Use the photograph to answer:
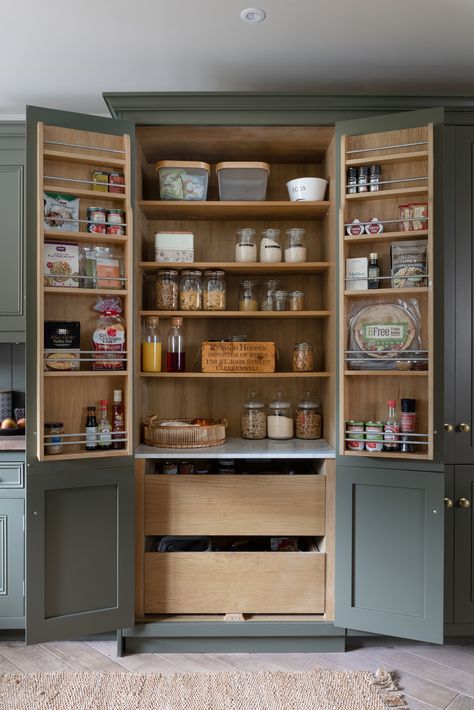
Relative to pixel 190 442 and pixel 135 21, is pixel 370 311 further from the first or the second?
pixel 135 21

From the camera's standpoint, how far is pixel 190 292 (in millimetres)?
2596

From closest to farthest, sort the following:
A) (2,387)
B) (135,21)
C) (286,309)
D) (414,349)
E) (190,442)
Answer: (135,21)
(414,349)
(190,442)
(286,309)
(2,387)

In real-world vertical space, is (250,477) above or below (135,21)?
below

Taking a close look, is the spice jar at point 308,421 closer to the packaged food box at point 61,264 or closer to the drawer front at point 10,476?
the packaged food box at point 61,264

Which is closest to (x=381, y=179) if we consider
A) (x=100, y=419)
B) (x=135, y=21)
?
(x=135, y=21)

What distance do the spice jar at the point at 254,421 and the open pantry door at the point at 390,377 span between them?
485mm

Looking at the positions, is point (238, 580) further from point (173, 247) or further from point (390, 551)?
point (173, 247)

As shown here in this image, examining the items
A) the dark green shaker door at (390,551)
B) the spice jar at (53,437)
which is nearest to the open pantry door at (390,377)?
the dark green shaker door at (390,551)

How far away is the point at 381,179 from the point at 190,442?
1419 mm

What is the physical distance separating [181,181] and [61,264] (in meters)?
0.69

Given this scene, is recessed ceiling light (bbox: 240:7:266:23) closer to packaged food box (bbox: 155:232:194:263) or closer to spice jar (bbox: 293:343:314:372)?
packaged food box (bbox: 155:232:194:263)

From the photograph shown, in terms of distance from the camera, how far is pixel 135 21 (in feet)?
6.88

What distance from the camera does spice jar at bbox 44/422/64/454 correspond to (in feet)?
7.14

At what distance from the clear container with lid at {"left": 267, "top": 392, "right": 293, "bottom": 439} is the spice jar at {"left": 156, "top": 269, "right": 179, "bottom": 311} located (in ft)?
2.30
